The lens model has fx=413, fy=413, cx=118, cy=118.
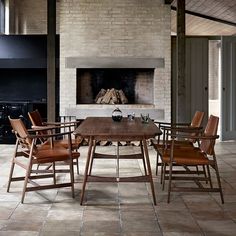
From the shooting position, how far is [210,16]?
11.1m

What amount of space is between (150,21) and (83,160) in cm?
361

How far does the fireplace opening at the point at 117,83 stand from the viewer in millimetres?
8961

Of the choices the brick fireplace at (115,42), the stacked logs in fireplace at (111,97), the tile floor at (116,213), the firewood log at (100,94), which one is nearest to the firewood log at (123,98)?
the stacked logs in fireplace at (111,97)

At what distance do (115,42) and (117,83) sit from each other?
0.92 meters

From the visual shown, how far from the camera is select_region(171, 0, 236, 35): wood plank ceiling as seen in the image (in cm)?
985

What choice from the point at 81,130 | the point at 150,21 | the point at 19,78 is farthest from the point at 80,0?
the point at 81,130

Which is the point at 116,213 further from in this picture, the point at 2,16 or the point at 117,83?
the point at 2,16

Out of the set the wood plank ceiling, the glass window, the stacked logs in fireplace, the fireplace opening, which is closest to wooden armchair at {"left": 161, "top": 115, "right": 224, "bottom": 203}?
the stacked logs in fireplace

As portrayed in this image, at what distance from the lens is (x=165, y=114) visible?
28.5 feet

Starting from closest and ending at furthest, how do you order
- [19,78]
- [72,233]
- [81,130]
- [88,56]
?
[72,233]
[81,130]
[88,56]
[19,78]

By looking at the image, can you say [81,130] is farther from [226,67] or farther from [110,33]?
[226,67]

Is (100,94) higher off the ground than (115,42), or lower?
lower

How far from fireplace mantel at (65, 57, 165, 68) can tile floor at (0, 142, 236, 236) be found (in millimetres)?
4010

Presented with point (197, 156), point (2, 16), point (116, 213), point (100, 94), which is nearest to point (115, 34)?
point (100, 94)
